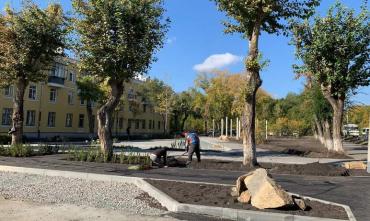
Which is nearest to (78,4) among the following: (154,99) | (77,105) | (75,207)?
(75,207)


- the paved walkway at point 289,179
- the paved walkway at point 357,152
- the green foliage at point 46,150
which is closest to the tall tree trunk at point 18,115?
the green foliage at point 46,150

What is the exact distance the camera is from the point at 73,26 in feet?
64.5

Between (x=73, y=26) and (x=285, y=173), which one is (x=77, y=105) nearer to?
(x=73, y=26)

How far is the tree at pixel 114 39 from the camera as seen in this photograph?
18580 millimetres

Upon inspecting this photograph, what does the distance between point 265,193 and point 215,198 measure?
1.31 metres

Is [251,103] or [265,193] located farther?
[251,103]

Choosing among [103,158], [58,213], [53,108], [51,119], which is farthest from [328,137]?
[51,119]

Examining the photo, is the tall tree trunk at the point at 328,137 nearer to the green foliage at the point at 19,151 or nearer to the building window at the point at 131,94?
the green foliage at the point at 19,151

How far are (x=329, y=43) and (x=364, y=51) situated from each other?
6.72 ft

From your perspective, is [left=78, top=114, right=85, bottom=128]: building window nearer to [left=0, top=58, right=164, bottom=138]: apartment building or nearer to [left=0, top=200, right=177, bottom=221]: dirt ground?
[left=0, top=58, right=164, bottom=138]: apartment building

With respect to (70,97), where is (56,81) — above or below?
above

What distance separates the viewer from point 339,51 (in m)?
24.8

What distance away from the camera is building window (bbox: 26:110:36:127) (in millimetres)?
54366

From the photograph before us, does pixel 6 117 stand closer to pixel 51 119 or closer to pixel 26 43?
pixel 51 119
